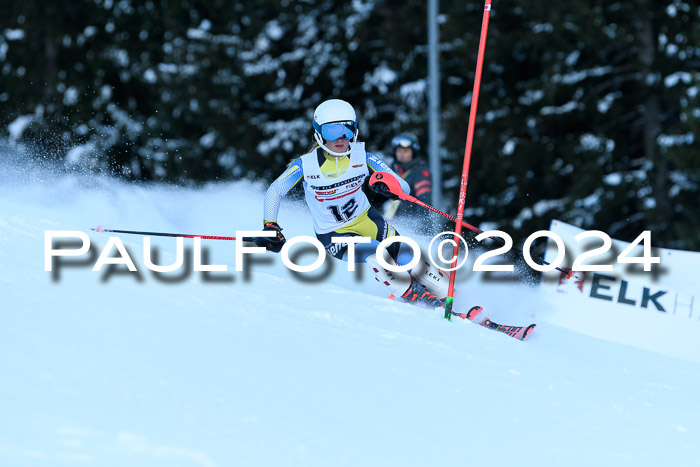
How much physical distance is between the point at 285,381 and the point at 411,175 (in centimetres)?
484

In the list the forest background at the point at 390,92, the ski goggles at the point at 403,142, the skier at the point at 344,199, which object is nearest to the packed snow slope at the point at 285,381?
the skier at the point at 344,199

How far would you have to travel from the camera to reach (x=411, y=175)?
356 inches

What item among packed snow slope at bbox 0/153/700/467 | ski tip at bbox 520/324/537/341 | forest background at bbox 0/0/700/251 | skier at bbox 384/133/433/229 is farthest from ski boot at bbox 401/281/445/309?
forest background at bbox 0/0/700/251

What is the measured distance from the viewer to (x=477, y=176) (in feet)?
53.6

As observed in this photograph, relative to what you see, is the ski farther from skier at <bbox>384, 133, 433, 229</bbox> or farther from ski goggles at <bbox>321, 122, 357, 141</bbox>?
skier at <bbox>384, 133, 433, 229</bbox>

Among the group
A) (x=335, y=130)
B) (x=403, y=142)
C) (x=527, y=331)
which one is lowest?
(x=527, y=331)

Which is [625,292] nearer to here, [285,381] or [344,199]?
[344,199]

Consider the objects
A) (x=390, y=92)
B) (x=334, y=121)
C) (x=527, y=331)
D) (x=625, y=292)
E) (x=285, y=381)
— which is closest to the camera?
(x=285, y=381)

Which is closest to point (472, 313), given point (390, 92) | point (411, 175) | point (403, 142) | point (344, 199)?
point (344, 199)

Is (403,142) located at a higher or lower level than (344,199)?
higher

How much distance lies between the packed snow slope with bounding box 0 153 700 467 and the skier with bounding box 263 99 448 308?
0.35m

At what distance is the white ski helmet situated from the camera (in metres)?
6.15

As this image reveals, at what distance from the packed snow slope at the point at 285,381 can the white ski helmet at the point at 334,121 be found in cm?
96

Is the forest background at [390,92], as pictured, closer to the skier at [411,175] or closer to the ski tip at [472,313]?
the skier at [411,175]
